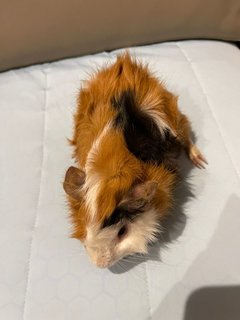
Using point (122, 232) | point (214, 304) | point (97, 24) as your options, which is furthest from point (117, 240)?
point (97, 24)

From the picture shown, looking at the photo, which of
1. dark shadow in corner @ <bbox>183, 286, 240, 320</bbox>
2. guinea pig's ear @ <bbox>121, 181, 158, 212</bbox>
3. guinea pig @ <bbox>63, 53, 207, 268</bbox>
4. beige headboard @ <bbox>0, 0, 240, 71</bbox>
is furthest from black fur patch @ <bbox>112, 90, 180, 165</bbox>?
beige headboard @ <bbox>0, 0, 240, 71</bbox>

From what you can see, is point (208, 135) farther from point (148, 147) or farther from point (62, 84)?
point (62, 84)

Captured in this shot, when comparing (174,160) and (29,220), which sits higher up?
(174,160)

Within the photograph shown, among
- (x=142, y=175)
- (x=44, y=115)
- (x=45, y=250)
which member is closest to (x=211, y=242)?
(x=142, y=175)

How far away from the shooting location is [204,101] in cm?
127

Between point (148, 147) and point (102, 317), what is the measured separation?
0.36 metres

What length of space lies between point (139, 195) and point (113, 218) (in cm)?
Answer: 6

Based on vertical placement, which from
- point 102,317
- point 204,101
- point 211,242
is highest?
point 204,101

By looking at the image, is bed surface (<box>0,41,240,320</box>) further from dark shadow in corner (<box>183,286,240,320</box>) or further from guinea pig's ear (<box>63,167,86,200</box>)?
guinea pig's ear (<box>63,167,86,200</box>)

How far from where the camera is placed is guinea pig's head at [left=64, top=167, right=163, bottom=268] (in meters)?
0.82

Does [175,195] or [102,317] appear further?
[175,195]

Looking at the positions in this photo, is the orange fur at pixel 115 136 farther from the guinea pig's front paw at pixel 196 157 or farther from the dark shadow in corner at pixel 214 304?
the dark shadow in corner at pixel 214 304

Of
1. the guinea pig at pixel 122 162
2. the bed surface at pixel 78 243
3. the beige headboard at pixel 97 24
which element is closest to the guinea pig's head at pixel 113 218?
the guinea pig at pixel 122 162

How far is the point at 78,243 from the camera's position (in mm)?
1010
